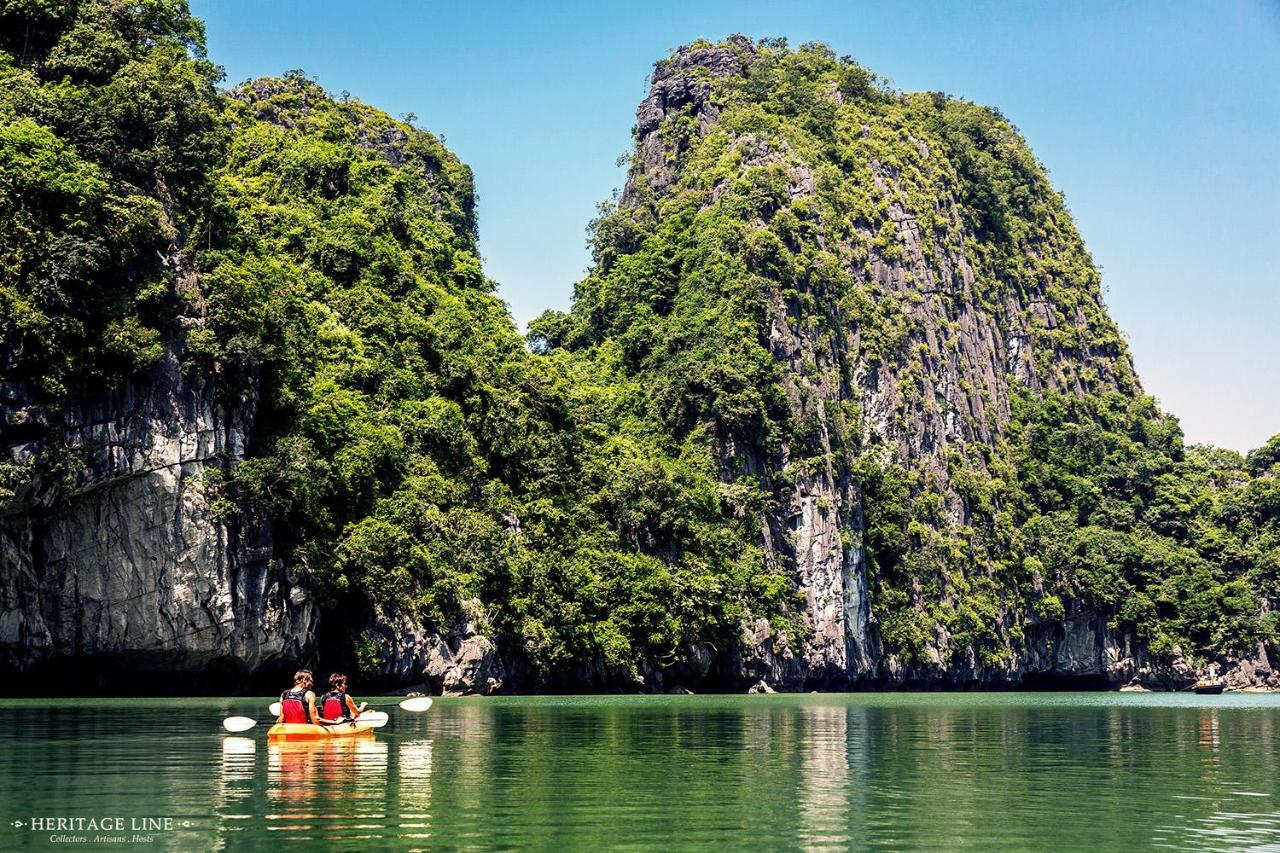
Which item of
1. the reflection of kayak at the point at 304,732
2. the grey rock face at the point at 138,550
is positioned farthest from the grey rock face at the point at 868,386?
the reflection of kayak at the point at 304,732

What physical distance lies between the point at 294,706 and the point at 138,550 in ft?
63.8

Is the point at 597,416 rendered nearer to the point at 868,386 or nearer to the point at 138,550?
the point at 868,386

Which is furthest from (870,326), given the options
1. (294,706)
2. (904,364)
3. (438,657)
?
(294,706)

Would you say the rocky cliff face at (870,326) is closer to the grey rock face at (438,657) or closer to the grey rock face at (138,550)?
the grey rock face at (438,657)

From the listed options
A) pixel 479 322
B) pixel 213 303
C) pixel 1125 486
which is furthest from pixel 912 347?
pixel 213 303

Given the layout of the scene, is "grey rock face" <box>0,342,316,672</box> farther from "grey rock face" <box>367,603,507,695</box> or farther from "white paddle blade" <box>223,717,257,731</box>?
"white paddle blade" <box>223,717,257,731</box>

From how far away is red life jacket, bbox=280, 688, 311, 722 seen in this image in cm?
2364

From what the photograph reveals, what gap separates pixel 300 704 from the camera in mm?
23719

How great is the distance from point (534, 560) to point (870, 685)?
86.3 ft

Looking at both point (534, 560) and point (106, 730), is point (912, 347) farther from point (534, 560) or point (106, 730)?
point (106, 730)

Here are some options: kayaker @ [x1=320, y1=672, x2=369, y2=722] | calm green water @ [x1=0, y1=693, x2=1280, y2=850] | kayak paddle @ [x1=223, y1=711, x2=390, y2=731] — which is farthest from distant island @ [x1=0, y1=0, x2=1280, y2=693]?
kayaker @ [x1=320, y1=672, x2=369, y2=722]

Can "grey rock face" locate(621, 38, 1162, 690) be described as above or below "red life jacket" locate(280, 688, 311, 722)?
above

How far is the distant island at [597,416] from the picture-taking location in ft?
133

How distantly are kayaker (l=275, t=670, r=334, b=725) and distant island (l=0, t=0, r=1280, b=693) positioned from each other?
16.4 m
